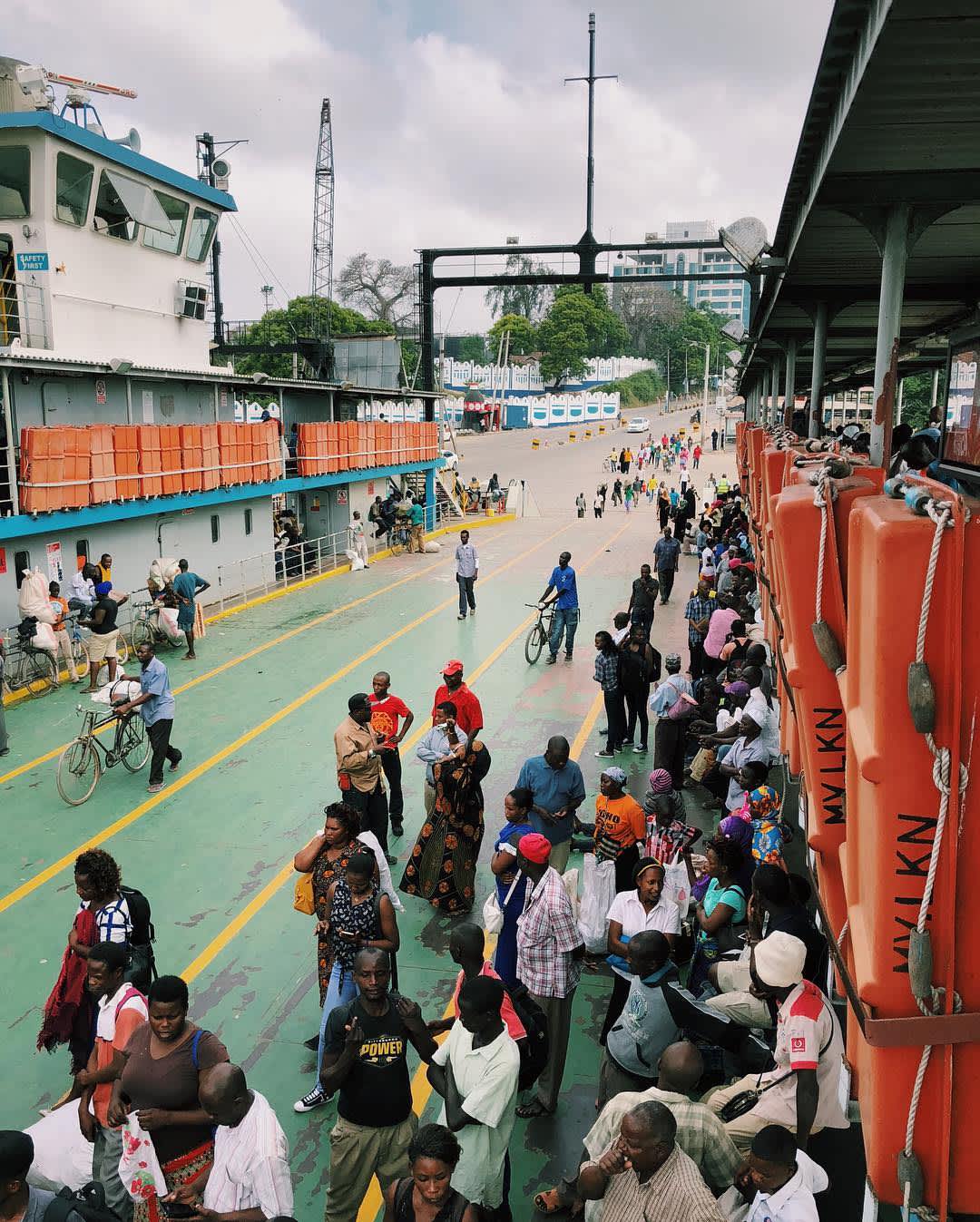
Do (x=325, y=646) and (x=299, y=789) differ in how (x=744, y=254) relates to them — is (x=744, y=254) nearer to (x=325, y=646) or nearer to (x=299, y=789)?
(x=299, y=789)

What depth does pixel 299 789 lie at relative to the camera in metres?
10.7

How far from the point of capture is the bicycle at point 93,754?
10.2m

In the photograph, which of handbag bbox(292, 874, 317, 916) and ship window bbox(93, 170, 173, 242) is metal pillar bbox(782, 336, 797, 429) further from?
ship window bbox(93, 170, 173, 242)

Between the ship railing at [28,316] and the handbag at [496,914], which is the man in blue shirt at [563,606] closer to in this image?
the handbag at [496,914]

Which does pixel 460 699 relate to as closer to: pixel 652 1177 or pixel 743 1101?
pixel 743 1101

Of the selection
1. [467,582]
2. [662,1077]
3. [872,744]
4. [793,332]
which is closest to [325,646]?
[467,582]

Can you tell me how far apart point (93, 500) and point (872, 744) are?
1605 centimetres

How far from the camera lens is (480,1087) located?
4.09 metres

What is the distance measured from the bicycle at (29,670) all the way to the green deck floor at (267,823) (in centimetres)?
42

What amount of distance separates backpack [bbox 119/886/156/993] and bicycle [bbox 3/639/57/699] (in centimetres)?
922

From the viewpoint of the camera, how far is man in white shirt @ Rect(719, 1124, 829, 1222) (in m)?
3.54

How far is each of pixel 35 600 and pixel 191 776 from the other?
17.1 feet

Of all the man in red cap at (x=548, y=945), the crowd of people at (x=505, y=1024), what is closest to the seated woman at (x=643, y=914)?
the crowd of people at (x=505, y=1024)

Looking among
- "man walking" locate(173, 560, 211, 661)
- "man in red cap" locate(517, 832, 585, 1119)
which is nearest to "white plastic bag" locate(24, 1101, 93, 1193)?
"man in red cap" locate(517, 832, 585, 1119)
